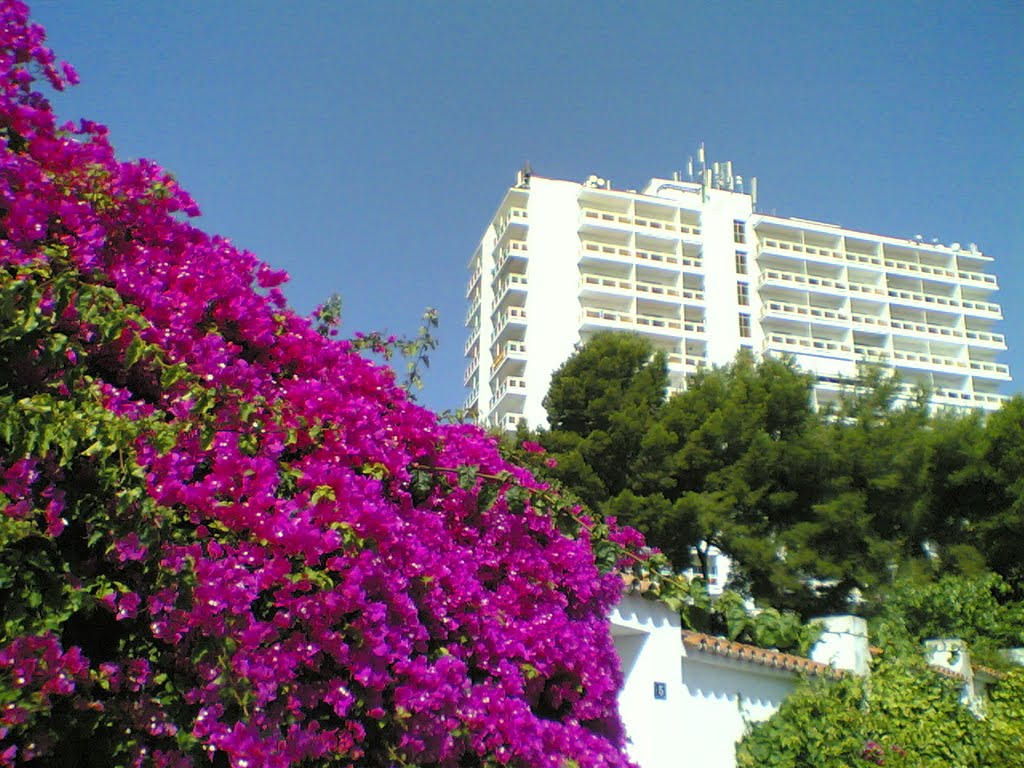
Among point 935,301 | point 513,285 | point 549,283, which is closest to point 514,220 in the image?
point 513,285

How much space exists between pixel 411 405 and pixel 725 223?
47.0 m

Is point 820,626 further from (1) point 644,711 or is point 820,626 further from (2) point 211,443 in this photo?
(2) point 211,443

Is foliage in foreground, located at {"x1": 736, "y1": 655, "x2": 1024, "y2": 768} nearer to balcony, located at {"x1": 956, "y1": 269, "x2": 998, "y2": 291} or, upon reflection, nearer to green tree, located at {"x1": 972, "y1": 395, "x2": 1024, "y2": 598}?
green tree, located at {"x1": 972, "y1": 395, "x2": 1024, "y2": 598}

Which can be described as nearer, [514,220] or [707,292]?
[514,220]

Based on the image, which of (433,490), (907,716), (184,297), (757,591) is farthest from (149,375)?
(757,591)

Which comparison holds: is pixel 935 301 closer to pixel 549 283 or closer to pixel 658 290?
pixel 658 290

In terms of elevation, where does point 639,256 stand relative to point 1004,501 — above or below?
above

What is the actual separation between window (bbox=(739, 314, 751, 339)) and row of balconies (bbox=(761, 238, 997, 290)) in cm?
405

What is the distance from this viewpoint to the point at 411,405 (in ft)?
19.1

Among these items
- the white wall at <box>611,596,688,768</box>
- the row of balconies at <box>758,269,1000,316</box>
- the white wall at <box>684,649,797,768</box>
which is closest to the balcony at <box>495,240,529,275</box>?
the row of balconies at <box>758,269,1000,316</box>

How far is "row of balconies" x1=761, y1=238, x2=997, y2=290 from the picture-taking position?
51.2 meters

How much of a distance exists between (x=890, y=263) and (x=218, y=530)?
181 feet

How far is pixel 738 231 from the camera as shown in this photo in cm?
5084

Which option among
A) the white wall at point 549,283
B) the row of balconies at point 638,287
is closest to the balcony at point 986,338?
the row of balconies at point 638,287
